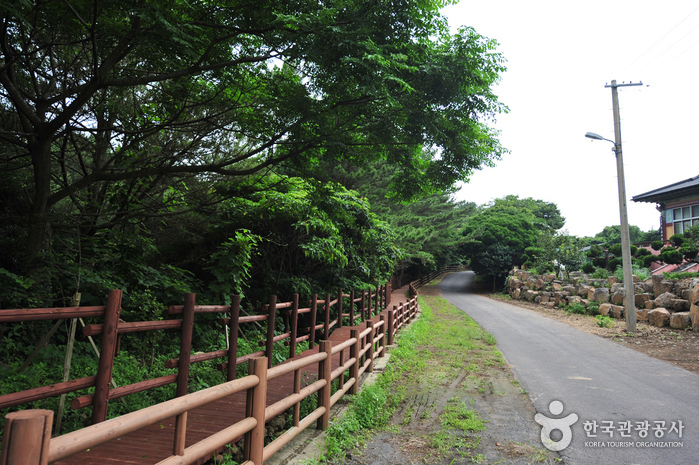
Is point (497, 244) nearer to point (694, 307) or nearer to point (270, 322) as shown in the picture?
point (694, 307)

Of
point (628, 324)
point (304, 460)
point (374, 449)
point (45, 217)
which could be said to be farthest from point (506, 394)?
point (628, 324)

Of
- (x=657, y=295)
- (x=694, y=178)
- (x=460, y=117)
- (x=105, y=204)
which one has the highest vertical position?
(x=694, y=178)

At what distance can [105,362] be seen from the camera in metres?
3.65

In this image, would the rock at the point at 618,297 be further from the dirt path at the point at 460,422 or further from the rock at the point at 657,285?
the dirt path at the point at 460,422

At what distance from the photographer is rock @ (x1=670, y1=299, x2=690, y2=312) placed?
46.5 feet

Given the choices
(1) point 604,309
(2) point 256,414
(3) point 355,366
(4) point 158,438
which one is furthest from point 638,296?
(4) point 158,438

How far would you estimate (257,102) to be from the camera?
779cm

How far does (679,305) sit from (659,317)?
914mm

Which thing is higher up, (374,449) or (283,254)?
(283,254)

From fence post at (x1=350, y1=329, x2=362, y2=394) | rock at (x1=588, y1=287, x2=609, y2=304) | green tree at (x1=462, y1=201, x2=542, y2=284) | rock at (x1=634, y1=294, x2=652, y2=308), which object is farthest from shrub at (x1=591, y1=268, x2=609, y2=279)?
fence post at (x1=350, y1=329, x2=362, y2=394)

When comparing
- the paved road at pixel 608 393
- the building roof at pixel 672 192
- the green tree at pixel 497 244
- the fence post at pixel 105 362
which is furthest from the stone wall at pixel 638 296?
the fence post at pixel 105 362

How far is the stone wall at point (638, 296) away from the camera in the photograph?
1354cm

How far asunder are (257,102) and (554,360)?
838 cm

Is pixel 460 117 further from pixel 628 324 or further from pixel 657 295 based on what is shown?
pixel 657 295
